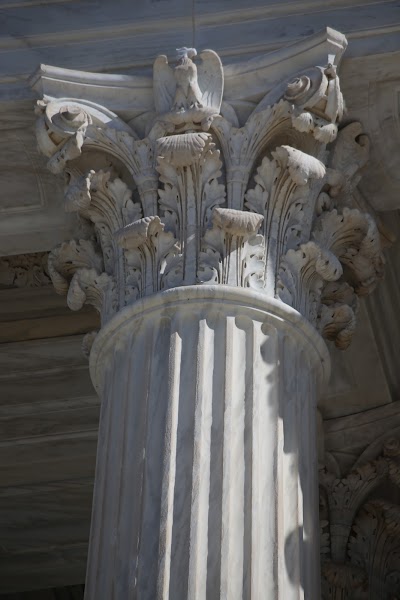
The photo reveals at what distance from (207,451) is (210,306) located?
1163 mm

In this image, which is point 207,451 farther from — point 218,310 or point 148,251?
point 148,251

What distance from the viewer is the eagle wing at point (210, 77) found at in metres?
12.5

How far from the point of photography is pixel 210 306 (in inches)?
446

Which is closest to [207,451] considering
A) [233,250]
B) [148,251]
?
[233,250]

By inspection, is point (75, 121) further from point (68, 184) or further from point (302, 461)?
point (302, 461)

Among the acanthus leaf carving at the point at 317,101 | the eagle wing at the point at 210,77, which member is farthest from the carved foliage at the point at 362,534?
the eagle wing at the point at 210,77

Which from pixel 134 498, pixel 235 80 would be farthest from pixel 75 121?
pixel 134 498

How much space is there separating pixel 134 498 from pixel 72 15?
4.76 metres

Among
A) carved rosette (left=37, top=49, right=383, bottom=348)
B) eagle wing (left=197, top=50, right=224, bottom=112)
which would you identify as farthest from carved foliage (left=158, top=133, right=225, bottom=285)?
eagle wing (left=197, top=50, right=224, bottom=112)

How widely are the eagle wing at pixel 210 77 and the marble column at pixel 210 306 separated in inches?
0.5

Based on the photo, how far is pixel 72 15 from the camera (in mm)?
13633

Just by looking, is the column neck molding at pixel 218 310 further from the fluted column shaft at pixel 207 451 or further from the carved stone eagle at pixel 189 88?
the carved stone eagle at pixel 189 88

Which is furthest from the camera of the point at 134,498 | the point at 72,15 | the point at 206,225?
the point at 72,15

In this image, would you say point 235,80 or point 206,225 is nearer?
point 206,225
